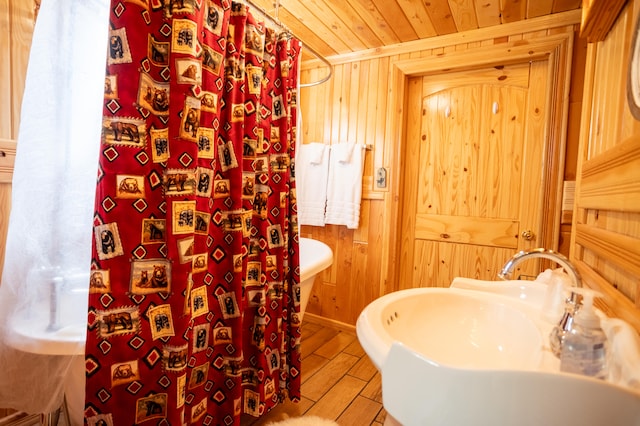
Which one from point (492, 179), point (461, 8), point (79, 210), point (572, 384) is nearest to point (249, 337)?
point (79, 210)

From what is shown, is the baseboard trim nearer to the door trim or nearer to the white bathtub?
the door trim

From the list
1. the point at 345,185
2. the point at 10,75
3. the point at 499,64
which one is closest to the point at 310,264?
the point at 345,185

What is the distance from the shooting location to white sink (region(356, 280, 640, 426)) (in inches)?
16.6

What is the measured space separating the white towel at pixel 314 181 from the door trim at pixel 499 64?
1.71 feet

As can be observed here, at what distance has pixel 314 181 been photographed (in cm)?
262

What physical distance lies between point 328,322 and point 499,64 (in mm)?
2273

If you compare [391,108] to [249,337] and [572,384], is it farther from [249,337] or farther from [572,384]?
[572,384]

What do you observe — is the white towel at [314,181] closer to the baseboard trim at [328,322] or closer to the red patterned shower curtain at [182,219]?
the baseboard trim at [328,322]

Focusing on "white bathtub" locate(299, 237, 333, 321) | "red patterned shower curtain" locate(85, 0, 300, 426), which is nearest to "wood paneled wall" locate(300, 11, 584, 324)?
"white bathtub" locate(299, 237, 333, 321)

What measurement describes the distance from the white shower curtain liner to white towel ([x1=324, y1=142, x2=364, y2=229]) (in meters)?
1.75

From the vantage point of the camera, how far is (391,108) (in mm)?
2365

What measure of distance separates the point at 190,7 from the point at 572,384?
1298 millimetres

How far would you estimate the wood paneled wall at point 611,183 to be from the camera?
61 cm

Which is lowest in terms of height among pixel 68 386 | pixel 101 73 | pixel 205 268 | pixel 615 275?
pixel 68 386
